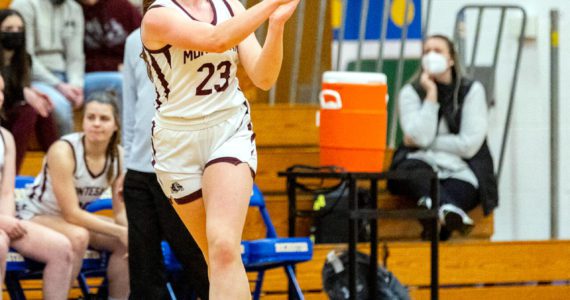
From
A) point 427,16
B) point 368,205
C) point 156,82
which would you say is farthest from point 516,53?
point 156,82

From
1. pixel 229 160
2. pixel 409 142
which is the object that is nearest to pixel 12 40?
pixel 409 142

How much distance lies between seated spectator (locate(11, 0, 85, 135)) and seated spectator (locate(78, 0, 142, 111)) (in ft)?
0.30

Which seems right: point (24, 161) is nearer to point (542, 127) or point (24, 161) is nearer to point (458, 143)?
point (458, 143)

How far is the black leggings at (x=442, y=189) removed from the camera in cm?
557

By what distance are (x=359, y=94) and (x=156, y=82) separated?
1804 millimetres

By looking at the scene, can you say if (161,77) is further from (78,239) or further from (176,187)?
(78,239)

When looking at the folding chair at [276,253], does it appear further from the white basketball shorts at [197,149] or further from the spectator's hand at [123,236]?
the white basketball shorts at [197,149]

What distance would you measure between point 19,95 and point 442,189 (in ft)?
7.31

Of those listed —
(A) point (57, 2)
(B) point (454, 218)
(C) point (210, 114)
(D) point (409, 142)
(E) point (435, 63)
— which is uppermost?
(A) point (57, 2)

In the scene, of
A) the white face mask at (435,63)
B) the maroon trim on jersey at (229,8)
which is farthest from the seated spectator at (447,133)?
the maroon trim on jersey at (229,8)

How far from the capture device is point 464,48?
22.0 feet

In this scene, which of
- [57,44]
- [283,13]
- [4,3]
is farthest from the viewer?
[4,3]

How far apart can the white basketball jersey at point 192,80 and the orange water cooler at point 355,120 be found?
174cm

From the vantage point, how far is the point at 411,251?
17.9 ft
